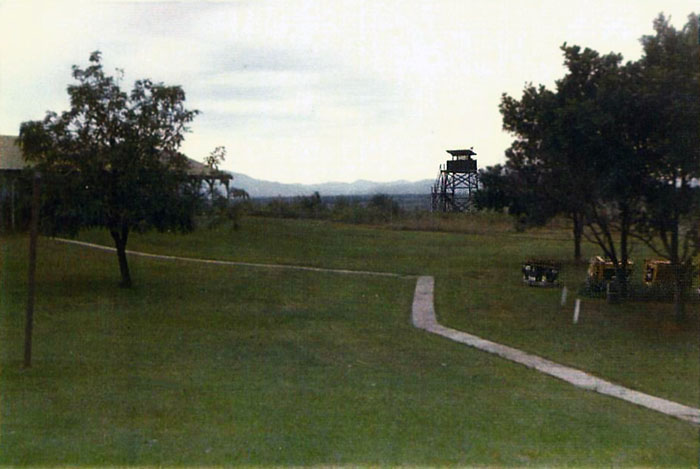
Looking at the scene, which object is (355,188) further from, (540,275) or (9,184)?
(9,184)

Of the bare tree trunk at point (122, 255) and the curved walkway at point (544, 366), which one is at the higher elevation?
the bare tree trunk at point (122, 255)

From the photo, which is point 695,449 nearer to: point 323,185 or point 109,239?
point 323,185

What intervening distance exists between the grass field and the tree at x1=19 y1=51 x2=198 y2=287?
2.30 metres

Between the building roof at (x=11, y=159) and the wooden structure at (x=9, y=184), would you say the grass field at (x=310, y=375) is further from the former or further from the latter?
the building roof at (x=11, y=159)

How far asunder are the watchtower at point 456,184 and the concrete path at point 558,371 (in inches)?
125

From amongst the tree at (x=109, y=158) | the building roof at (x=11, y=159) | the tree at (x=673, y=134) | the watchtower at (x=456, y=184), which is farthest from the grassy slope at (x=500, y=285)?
the tree at (x=109, y=158)

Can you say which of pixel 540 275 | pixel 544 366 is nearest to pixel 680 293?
pixel 540 275

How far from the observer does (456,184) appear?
10.9 meters

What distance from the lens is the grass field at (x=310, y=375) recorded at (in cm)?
733

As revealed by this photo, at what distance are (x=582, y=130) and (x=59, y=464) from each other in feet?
47.5

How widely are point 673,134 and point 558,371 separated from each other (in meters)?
7.03

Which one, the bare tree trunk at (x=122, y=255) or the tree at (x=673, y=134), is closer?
the tree at (x=673, y=134)

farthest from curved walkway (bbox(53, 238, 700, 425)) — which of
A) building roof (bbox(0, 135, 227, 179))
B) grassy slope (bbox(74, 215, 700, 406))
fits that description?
building roof (bbox(0, 135, 227, 179))

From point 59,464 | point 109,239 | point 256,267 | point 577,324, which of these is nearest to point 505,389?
point 59,464
